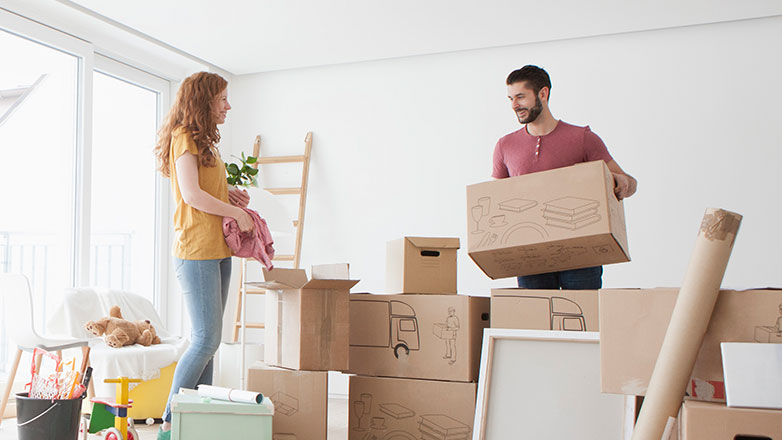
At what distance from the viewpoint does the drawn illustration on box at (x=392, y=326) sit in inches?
92.4

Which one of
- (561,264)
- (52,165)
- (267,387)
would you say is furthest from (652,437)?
(52,165)

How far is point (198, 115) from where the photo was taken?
2.34 m

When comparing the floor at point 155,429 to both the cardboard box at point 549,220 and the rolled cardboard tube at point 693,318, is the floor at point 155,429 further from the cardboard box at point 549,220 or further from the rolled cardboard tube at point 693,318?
the rolled cardboard tube at point 693,318

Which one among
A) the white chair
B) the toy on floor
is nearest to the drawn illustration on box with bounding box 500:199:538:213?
the toy on floor

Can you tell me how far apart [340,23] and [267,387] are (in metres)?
2.15

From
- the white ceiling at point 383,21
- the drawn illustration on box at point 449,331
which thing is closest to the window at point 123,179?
the white ceiling at point 383,21

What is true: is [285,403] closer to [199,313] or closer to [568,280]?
[199,313]

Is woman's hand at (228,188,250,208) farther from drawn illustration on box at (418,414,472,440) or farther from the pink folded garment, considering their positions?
drawn illustration on box at (418,414,472,440)

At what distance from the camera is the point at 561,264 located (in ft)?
7.00

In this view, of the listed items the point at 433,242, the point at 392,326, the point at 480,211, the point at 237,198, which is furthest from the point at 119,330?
the point at 480,211

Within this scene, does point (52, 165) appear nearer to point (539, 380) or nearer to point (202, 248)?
point (202, 248)

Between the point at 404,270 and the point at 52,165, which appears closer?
the point at 404,270

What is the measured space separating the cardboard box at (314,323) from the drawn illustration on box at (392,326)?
88mm

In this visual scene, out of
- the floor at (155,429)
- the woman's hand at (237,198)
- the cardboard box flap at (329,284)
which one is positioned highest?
the woman's hand at (237,198)
